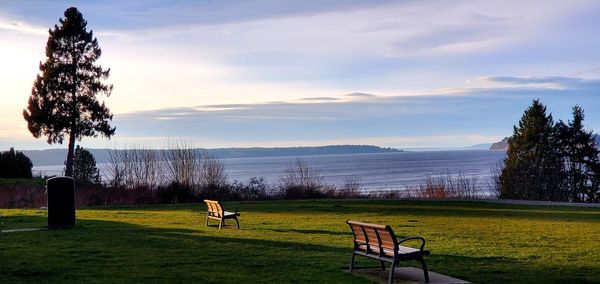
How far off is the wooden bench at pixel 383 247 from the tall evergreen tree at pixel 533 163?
3387 centimetres

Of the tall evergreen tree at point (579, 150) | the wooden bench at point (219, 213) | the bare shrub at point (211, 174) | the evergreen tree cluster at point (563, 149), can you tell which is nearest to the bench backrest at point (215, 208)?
the wooden bench at point (219, 213)

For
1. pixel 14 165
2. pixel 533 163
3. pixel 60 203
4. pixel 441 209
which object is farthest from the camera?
pixel 14 165

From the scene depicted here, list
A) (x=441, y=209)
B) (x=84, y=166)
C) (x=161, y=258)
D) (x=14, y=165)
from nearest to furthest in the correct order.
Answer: (x=161, y=258) < (x=441, y=209) < (x=14, y=165) < (x=84, y=166)

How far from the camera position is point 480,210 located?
2730 centimetres

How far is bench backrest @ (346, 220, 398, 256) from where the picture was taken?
33.0 ft

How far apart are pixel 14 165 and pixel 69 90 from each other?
7399 millimetres

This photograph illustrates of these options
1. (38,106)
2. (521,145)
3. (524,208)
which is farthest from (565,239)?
(521,145)

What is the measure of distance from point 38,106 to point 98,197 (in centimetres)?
1447

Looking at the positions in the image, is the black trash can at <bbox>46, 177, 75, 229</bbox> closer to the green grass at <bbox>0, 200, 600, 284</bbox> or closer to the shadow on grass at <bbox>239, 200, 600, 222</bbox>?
the green grass at <bbox>0, 200, 600, 284</bbox>

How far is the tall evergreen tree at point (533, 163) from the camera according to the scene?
43531 millimetres

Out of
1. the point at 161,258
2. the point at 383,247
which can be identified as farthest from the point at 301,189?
the point at 383,247

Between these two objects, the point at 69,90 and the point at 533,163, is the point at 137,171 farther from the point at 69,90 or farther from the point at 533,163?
the point at 533,163

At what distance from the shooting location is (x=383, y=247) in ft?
34.4

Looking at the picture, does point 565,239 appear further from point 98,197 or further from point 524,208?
point 98,197
